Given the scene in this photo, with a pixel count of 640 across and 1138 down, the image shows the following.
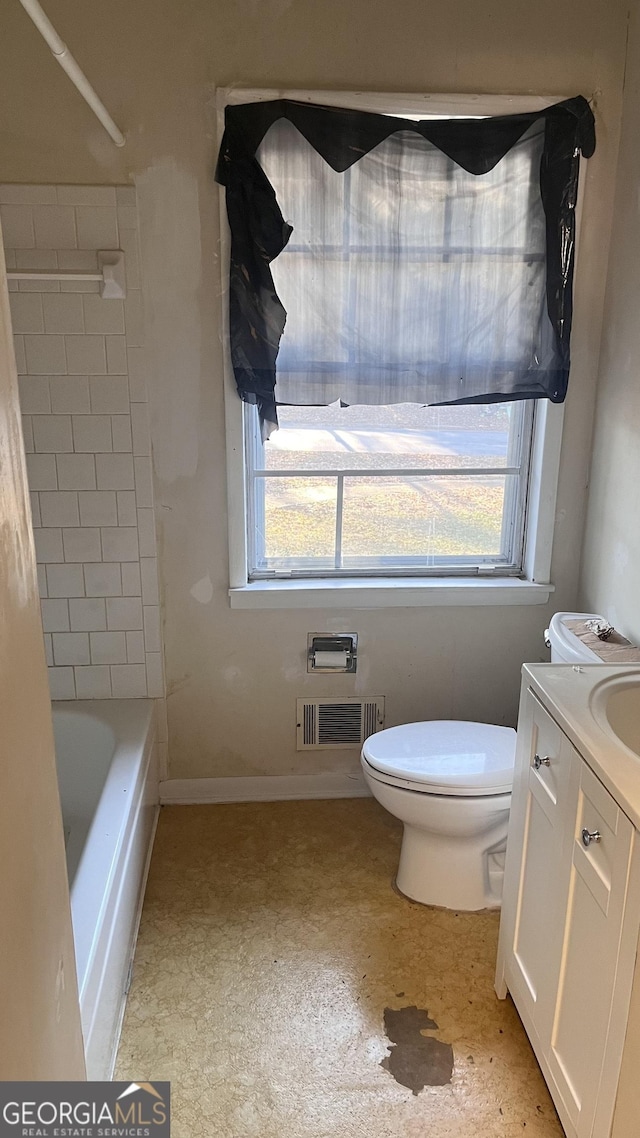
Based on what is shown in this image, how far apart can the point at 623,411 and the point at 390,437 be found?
2.24 ft

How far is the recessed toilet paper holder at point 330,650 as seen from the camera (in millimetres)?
2670

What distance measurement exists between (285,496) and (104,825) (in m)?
1.14

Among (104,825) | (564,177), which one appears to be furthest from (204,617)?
(564,177)

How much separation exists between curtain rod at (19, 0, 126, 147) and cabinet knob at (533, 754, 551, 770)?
157 cm

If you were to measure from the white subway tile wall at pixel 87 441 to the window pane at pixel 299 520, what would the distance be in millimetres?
378

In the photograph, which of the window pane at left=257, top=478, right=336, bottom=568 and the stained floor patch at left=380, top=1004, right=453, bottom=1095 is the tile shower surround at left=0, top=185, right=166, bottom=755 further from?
the stained floor patch at left=380, top=1004, right=453, bottom=1095

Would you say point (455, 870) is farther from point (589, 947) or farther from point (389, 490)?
point (389, 490)

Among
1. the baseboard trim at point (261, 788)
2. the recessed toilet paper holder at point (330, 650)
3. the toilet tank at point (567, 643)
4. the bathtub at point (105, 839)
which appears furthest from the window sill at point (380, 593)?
the baseboard trim at point (261, 788)

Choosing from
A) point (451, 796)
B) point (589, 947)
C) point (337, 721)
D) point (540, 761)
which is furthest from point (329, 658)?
point (589, 947)

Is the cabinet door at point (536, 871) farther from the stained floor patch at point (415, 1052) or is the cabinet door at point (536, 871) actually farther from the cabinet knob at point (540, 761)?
the stained floor patch at point (415, 1052)

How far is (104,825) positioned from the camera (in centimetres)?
197

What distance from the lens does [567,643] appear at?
224 cm

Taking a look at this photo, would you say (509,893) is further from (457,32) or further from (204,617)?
(457,32)

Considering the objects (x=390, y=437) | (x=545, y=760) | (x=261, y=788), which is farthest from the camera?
(x=261, y=788)
